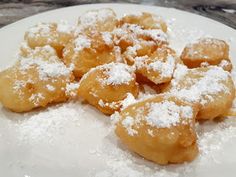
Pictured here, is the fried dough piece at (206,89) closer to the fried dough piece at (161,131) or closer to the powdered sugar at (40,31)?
the fried dough piece at (161,131)

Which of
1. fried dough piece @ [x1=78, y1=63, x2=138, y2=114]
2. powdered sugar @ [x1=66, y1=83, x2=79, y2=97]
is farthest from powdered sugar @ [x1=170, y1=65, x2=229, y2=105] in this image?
powdered sugar @ [x1=66, y1=83, x2=79, y2=97]

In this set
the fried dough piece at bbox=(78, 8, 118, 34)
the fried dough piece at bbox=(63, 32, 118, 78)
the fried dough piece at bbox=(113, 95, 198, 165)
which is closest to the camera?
the fried dough piece at bbox=(113, 95, 198, 165)

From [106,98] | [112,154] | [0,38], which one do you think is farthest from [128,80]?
Answer: [0,38]

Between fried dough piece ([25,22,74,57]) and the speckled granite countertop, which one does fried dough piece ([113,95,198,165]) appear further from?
the speckled granite countertop

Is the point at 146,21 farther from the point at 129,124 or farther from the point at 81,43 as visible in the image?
the point at 129,124

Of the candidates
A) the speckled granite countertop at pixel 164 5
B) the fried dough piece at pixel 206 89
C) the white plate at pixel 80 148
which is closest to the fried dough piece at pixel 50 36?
the white plate at pixel 80 148

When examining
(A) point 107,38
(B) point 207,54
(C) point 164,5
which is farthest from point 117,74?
(C) point 164,5
